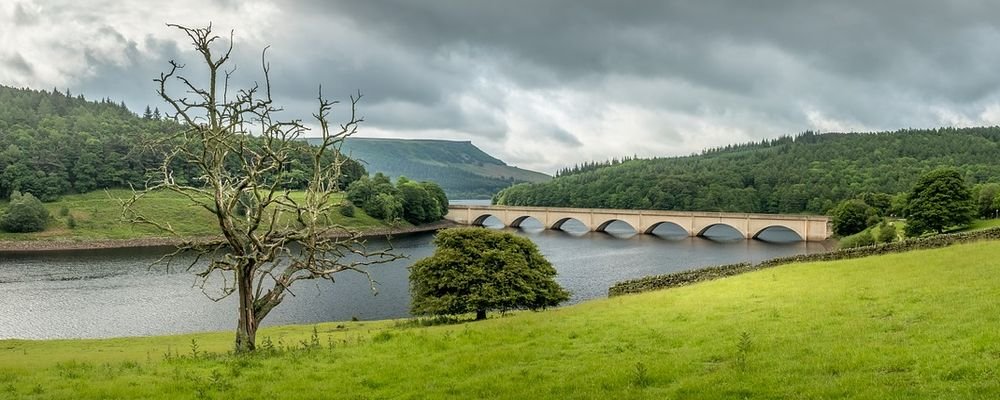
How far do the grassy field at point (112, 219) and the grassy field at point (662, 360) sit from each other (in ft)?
300

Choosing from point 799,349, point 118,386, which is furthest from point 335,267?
point 799,349

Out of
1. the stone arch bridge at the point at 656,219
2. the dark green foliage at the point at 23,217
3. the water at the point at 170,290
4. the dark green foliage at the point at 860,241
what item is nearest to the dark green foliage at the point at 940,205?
the dark green foliage at the point at 860,241

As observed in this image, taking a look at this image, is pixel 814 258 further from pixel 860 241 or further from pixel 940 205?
pixel 940 205

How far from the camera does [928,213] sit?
248 feet

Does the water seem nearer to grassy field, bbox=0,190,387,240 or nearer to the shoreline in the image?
the shoreline

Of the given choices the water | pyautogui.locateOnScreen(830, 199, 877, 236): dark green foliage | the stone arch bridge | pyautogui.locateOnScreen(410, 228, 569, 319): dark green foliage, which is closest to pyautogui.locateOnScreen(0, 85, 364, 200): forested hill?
the water

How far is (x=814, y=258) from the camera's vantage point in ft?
142

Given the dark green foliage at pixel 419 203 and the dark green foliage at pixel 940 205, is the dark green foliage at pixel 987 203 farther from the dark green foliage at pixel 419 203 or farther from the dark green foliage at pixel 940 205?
the dark green foliage at pixel 419 203

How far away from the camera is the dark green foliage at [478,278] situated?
38.5 m

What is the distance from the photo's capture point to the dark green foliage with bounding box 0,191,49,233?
102812 millimetres

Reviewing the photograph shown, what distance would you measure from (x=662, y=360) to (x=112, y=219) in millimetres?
122208

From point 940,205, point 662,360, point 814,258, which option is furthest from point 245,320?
point 940,205

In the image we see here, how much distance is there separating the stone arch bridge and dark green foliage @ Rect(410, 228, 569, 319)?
95.5 m

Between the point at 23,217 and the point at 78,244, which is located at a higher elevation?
the point at 23,217
